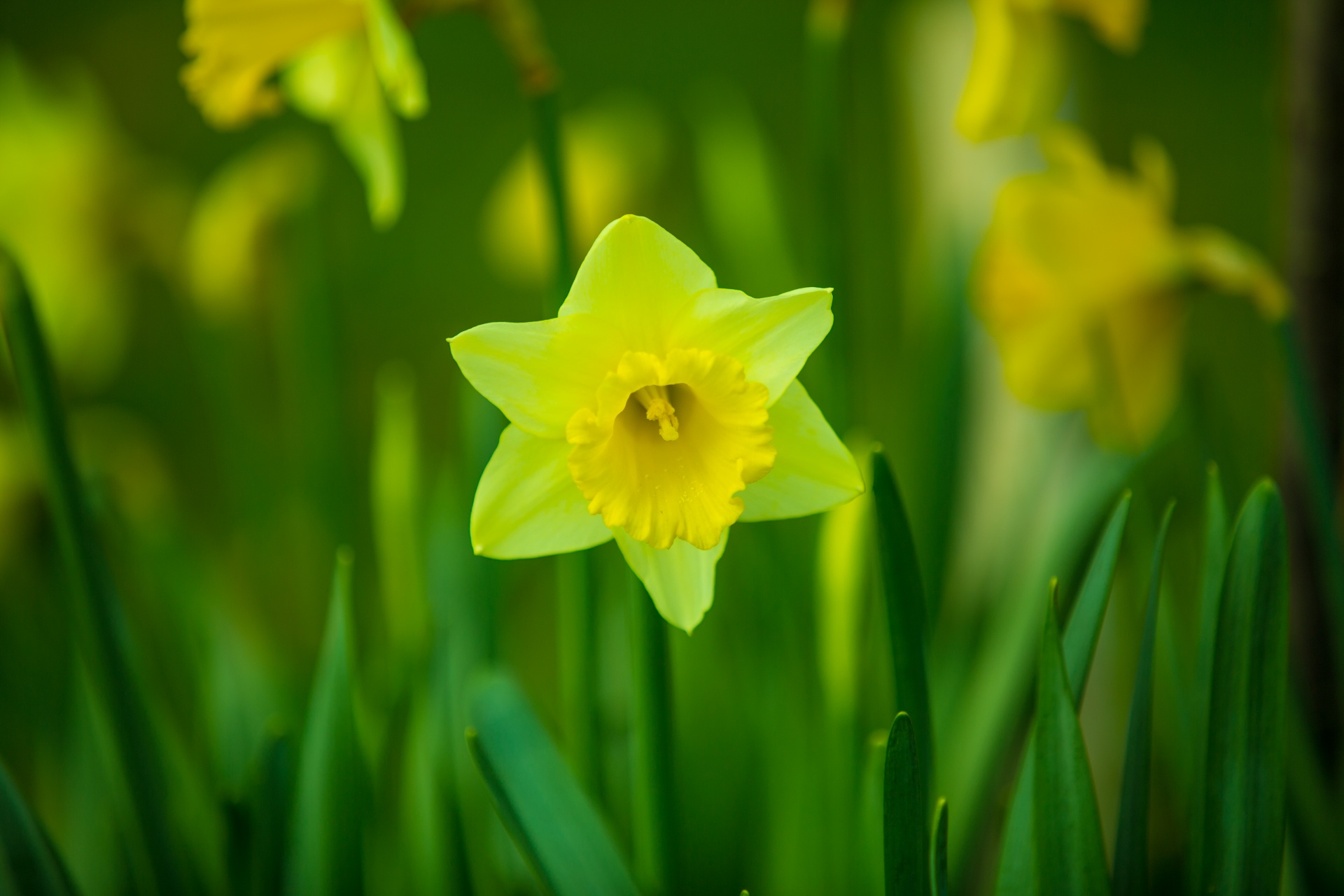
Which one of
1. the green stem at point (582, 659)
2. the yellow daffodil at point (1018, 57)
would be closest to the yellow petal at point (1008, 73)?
the yellow daffodil at point (1018, 57)

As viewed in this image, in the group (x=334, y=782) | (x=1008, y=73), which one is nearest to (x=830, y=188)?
(x=1008, y=73)

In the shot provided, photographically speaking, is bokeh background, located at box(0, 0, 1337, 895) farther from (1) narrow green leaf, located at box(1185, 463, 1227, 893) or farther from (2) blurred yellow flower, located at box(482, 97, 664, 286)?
(1) narrow green leaf, located at box(1185, 463, 1227, 893)

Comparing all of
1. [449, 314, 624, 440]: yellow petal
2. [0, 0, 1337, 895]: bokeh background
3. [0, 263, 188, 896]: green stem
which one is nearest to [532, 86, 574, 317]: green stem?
[0, 0, 1337, 895]: bokeh background

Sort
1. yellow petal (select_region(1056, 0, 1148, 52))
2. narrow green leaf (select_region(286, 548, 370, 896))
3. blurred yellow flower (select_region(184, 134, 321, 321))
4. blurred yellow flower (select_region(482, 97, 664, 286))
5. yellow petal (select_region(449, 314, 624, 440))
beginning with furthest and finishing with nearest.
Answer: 1. blurred yellow flower (select_region(482, 97, 664, 286))
2. blurred yellow flower (select_region(184, 134, 321, 321))
3. yellow petal (select_region(1056, 0, 1148, 52))
4. narrow green leaf (select_region(286, 548, 370, 896))
5. yellow petal (select_region(449, 314, 624, 440))

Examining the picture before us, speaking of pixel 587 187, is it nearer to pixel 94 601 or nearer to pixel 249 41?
pixel 249 41

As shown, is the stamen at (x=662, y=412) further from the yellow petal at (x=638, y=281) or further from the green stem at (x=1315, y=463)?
the green stem at (x=1315, y=463)

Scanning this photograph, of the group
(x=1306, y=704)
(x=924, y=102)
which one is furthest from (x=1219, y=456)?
(x=924, y=102)

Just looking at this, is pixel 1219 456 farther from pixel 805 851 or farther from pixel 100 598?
pixel 100 598
